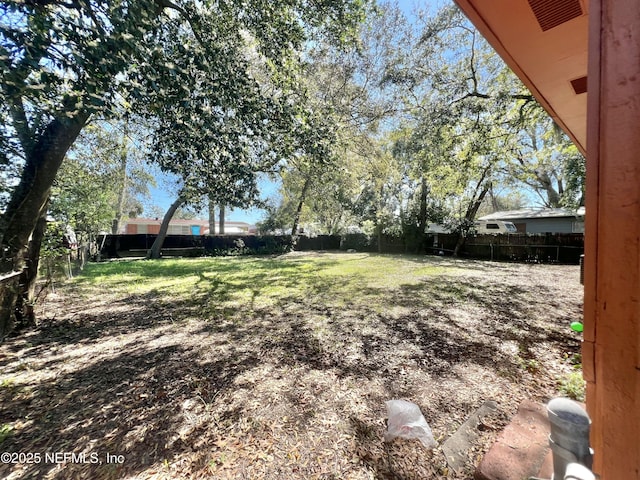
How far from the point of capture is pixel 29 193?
10.6ft

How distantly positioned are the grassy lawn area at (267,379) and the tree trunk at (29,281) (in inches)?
9.3

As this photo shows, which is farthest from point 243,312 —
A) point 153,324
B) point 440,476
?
point 440,476

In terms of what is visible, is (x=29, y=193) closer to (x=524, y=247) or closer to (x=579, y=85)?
(x=579, y=85)

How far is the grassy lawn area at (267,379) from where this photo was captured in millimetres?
1657

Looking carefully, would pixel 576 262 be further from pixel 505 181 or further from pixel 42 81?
pixel 42 81

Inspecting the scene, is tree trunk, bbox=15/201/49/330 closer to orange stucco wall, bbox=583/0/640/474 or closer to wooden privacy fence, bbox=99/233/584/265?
orange stucco wall, bbox=583/0/640/474

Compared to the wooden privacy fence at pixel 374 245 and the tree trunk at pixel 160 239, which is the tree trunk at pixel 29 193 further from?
the tree trunk at pixel 160 239

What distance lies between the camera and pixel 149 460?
1628mm

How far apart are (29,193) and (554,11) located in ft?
17.0

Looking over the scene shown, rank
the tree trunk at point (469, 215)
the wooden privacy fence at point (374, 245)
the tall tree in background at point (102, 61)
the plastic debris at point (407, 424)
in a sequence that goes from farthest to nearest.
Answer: the tree trunk at point (469, 215) → the wooden privacy fence at point (374, 245) → the tall tree in background at point (102, 61) → the plastic debris at point (407, 424)

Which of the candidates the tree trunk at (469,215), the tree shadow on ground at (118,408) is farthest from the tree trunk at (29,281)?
the tree trunk at (469,215)

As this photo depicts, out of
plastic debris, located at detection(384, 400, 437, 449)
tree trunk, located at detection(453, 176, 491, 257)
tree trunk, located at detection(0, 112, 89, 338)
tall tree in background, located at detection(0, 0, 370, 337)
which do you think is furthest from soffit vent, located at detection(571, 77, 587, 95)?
tree trunk, located at detection(453, 176, 491, 257)

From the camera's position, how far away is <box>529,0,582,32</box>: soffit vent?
4.88 feet

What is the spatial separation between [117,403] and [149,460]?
0.81 meters
